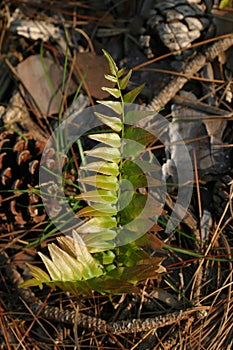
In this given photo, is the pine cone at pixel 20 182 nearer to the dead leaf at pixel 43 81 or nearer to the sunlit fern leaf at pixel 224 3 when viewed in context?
the dead leaf at pixel 43 81

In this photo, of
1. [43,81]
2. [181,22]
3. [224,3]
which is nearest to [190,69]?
[181,22]

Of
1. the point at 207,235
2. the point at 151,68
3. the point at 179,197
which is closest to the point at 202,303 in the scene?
the point at 207,235

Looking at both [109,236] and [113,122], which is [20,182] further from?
[113,122]

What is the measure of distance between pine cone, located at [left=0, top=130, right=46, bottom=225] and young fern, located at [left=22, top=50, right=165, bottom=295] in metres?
0.30

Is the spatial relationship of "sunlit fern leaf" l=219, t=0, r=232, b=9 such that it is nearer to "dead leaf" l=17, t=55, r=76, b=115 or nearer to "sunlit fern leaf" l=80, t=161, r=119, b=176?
"dead leaf" l=17, t=55, r=76, b=115

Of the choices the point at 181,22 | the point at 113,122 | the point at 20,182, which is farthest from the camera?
the point at 181,22

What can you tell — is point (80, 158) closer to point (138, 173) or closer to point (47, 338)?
point (138, 173)

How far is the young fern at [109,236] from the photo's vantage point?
1.33 meters

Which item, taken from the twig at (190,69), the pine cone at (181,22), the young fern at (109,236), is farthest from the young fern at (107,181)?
the pine cone at (181,22)

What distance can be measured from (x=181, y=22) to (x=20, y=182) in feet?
2.66

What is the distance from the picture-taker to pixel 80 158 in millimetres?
1780

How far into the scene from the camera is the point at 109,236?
147 centimetres

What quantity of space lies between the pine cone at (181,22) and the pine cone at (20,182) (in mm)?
598

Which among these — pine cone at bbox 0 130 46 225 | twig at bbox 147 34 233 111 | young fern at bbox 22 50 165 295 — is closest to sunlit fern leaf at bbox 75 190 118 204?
young fern at bbox 22 50 165 295
